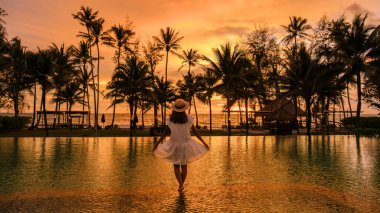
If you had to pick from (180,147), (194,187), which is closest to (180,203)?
(180,147)

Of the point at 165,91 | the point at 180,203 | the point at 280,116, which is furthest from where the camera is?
the point at 165,91

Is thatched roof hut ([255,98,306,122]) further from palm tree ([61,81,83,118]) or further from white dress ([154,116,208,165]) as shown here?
white dress ([154,116,208,165])

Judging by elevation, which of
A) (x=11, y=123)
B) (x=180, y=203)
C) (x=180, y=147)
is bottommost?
(x=180, y=203)

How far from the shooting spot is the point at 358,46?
3828 centimetres

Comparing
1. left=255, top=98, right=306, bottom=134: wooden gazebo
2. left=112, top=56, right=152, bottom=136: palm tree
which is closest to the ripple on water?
left=255, top=98, right=306, bottom=134: wooden gazebo

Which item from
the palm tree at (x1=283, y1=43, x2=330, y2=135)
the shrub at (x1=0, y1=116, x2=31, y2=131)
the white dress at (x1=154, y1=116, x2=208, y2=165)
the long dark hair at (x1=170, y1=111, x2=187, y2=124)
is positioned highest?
the palm tree at (x1=283, y1=43, x2=330, y2=135)

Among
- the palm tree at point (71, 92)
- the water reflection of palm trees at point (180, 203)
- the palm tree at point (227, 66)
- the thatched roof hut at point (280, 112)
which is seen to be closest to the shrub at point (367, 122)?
the thatched roof hut at point (280, 112)

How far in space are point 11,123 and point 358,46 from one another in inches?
1466

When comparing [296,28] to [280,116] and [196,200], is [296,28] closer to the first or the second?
[280,116]

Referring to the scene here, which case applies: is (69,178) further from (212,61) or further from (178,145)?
(212,61)

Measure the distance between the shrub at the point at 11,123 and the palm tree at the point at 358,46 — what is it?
35.0m

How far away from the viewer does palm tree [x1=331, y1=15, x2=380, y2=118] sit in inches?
1479

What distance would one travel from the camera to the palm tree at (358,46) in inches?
1479

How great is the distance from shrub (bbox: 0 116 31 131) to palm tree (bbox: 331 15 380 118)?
3504cm
